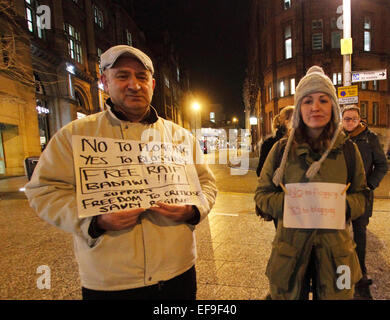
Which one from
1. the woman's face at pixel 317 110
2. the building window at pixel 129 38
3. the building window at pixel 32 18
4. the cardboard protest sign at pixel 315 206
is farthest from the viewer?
the building window at pixel 129 38

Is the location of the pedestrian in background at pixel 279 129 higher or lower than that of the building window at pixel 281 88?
lower

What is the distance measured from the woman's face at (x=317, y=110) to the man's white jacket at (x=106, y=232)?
3.51 ft

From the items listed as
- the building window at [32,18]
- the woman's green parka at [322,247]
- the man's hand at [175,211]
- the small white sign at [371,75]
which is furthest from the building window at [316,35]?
the man's hand at [175,211]

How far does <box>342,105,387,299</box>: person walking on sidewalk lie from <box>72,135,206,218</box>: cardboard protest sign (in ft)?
7.71

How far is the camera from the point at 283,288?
68.0 inches

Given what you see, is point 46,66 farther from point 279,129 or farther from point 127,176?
point 127,176

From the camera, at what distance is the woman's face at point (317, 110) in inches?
70.1

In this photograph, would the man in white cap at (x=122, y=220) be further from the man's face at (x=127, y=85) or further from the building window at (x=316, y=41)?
the building window at (x=316, y=41)

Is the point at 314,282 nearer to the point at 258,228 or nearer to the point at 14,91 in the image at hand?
the point at 258,228

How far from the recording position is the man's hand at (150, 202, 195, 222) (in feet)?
4.67

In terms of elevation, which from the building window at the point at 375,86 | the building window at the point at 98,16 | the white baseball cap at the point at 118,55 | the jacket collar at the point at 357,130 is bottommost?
the jacket collar at the point at 357,130

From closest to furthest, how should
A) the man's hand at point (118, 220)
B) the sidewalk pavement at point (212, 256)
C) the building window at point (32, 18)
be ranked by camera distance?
1. the man's hand at point (118, 220)
2. the sidewalk pavement at point (212, 256)
3. the building window at point (32, 18)

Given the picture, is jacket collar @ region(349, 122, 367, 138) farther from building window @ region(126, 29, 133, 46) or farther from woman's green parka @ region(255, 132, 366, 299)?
building window @ region(126, 29, 133, 46)

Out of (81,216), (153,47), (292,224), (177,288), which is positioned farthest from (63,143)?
(153,47)
